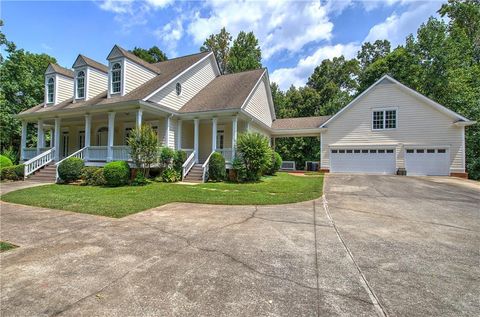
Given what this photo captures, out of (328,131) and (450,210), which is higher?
(328,131)

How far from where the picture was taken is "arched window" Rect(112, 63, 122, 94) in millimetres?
15766

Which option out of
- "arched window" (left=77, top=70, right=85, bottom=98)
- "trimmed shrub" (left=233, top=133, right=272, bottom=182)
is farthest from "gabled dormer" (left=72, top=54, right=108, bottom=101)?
"trimmed shrub" (left=233, top=133, right=272, bottom=182)

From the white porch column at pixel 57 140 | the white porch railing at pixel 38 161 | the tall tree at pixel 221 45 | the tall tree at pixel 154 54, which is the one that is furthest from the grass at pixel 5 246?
the tall tree at pixel 154 54

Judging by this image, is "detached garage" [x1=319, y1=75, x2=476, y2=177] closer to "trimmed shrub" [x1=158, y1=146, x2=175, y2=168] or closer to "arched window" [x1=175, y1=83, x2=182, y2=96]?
"arched window" [x1=175, y1=83, x2=182, y2=96]

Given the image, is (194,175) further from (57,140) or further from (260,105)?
(57,140)

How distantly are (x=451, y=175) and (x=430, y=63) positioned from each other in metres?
14.2

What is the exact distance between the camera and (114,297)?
2719 mm

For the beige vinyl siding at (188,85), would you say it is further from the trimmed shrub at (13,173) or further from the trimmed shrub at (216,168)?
the trimmed shrub at (13,173)

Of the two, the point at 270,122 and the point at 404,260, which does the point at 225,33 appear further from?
the point at 404,260

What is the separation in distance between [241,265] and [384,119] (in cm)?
1986

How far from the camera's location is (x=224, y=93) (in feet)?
57.1

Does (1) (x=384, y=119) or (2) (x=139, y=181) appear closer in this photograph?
(2) (x=139, y=181)

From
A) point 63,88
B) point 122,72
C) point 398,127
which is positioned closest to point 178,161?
point 122,72

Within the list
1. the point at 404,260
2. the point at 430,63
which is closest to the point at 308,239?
the point at 404,260
